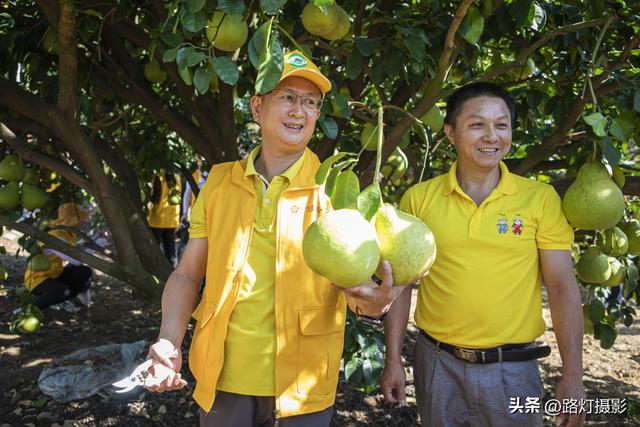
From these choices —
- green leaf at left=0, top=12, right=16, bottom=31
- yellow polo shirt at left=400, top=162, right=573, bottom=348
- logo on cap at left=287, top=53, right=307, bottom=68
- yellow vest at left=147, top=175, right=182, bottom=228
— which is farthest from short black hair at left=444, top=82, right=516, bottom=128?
yellow vest at left=147, top=175, right=182, bottom=228

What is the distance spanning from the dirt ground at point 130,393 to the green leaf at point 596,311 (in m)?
0.86

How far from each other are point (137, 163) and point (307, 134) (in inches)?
114

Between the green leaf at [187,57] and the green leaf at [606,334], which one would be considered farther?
the green leaf at [606,334]

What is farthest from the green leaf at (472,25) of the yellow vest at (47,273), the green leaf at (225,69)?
the yellow vest at (47,273)

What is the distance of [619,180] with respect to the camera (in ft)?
6.79

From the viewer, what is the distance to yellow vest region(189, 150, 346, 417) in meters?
1.54

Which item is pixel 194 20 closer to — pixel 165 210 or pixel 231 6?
pixel 231 6

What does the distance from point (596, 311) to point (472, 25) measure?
178 centimetres

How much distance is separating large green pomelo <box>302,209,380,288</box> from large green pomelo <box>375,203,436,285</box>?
60 mm

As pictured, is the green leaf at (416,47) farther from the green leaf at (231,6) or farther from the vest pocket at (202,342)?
the vest pocket at (202,342)

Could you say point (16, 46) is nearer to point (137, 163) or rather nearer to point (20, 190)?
point (20, 190)

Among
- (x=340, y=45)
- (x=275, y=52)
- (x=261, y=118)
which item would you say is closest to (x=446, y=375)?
(x=261, y=118)

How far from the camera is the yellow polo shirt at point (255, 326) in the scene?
5.11 feet

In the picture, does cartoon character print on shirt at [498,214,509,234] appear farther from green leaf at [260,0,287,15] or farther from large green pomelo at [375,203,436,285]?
green leaf at [260,0,287,15]
